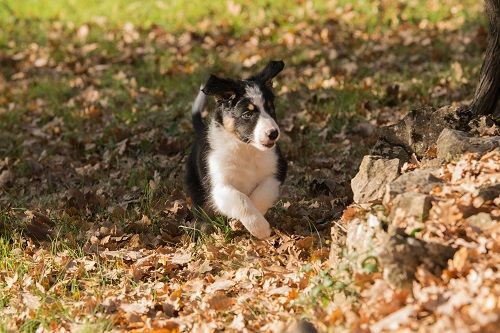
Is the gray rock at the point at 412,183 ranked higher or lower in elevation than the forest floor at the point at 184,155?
higher

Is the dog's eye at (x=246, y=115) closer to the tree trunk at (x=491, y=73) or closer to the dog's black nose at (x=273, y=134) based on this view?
the dog's black nose at (x=273, y=134)

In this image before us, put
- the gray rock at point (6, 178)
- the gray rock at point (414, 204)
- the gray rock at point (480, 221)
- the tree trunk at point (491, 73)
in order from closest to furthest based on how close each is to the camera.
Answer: the gray rock at point (480, 221), the gray rock at point (414, 204), the tree trunk at point (491, 73), the gray rock at point (6, 178)

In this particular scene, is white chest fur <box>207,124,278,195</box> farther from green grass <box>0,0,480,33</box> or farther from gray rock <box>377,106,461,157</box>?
green grass <box>0,0,480,33</box>

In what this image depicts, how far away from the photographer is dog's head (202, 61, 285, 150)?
5801 mm

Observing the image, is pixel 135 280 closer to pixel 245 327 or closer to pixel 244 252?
pixel 244 252

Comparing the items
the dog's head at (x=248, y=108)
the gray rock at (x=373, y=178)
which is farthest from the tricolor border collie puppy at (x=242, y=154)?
the gray rock at (x=373, y=178)

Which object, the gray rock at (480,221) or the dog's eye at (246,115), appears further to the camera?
the dog's eye at (246,115)

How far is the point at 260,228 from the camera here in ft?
19.4

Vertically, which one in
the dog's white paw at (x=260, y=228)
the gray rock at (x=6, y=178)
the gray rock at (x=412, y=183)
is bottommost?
the gray rock at (x=6, y=178)

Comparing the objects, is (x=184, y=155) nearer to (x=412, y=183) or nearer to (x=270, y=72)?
(x=270, y=72)

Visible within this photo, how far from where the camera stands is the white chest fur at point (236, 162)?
6.22 m

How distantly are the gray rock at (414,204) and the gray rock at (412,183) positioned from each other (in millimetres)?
92

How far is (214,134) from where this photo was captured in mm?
6344

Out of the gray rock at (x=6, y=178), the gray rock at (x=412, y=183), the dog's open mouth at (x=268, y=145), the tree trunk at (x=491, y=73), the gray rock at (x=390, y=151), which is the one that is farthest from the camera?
the gray rock at (x=6, y=178)
